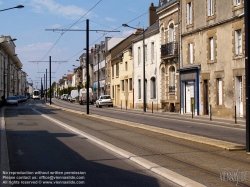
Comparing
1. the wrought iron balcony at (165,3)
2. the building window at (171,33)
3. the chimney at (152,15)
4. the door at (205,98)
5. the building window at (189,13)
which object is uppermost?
the chimney at (152,15)

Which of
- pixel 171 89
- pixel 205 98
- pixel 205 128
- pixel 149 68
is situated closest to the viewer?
pixel 205 128

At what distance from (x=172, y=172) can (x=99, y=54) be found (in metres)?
77.3

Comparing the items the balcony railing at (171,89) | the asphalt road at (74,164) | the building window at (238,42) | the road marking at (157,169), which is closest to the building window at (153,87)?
the balcony railing at (171,89)

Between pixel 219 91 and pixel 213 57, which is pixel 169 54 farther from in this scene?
pixel 219 91

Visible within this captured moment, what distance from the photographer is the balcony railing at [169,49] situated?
40184 millimetres

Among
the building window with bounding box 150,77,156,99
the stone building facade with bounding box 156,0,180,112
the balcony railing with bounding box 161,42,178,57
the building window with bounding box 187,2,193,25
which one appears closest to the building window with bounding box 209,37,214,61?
the building window with bounding box 187,2,193,25

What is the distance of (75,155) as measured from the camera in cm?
1272

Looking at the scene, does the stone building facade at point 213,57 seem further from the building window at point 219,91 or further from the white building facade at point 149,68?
the white building facade at point 149,68

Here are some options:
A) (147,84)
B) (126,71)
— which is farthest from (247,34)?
(126,71)

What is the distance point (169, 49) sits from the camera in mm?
41500

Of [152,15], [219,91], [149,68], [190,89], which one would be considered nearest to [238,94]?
[219,91]

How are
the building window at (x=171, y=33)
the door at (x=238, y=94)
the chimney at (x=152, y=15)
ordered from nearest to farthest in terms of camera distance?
the door at (x=238, y=94) < the building window at (x=171, y=33) < the chimney at (x=152, y=15)

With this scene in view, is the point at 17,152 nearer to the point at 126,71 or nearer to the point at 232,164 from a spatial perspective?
the point at 232,164

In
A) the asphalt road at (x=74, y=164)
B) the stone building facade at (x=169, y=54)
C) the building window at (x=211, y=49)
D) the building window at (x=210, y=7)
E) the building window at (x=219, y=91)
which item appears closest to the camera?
the asphalt road at (x=74, y=164)
